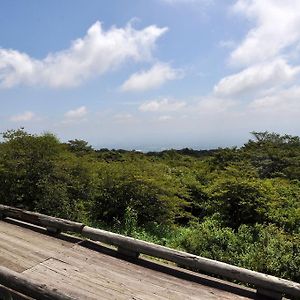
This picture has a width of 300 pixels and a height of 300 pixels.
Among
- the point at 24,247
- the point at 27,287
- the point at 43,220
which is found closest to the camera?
the point at 27,287

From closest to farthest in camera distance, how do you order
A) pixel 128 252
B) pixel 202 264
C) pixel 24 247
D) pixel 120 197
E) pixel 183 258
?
pixel 202 264
pixel 183 258
pixel 128 252
pixel 24 247
pixel 120 197

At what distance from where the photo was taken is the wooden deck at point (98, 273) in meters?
6.41

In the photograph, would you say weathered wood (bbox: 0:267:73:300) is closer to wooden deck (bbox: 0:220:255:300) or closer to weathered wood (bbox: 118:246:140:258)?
wooden deck (bbox: 0:220:255:300)

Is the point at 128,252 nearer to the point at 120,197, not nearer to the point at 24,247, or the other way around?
the point at 24,247

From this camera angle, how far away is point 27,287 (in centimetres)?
581

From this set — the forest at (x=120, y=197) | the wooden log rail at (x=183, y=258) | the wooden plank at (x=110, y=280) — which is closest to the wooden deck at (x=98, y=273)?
the wooden plank at (x=110, y=280)

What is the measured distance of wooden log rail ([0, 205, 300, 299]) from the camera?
610cm

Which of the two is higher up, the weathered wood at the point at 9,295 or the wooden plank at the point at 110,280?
the wooden plank at the point at 110,280

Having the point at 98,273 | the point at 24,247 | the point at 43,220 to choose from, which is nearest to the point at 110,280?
the point at 98,273

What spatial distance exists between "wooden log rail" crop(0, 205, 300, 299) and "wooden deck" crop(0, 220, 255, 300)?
0.83ft

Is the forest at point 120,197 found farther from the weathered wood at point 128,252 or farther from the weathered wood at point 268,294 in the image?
the weathered wood at point 268,294

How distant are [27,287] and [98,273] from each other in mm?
1630

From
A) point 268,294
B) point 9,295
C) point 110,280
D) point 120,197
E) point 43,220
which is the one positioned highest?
point 120,197

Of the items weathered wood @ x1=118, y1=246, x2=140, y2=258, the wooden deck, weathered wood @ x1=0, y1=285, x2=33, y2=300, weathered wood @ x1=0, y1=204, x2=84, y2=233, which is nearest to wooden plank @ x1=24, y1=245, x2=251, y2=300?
the wooden deck
